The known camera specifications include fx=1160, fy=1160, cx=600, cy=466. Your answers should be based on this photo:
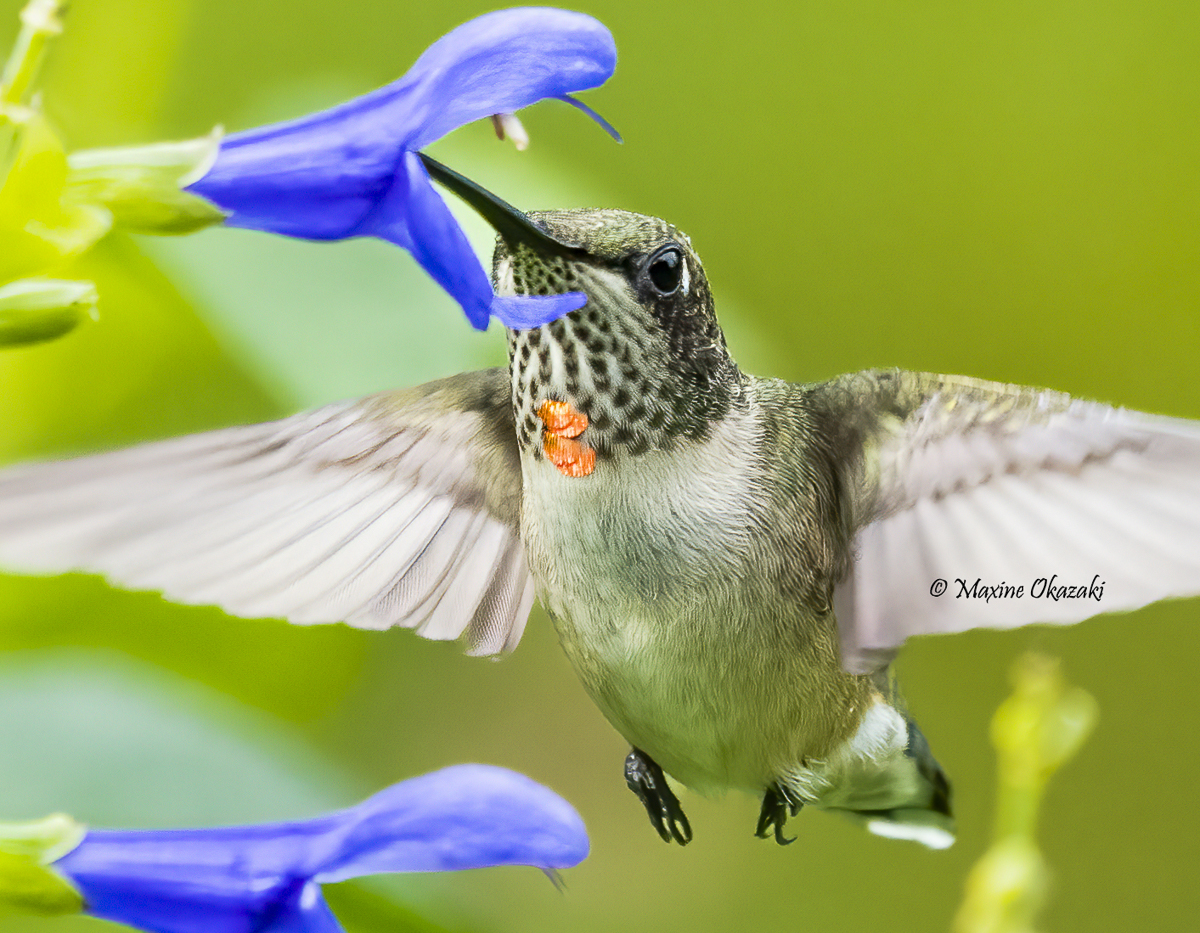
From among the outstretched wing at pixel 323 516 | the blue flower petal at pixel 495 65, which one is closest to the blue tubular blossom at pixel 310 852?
the outstretched wing at pixel 323 516

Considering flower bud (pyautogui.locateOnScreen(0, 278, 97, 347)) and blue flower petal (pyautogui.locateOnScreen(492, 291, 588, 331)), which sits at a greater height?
blue flower petal (pyautogui.locateOnScreen(492, 291, 588, 331))

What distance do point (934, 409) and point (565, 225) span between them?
32 centimetres

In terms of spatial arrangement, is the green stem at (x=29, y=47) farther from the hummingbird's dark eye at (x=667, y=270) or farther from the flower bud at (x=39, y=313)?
the hummingbird's dark eye at (x=667, y=270)

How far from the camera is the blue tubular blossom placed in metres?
0.65

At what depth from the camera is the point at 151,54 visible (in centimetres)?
138

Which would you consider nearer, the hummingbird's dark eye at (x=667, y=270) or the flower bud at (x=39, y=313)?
the flower bud at (x=39, y=313)

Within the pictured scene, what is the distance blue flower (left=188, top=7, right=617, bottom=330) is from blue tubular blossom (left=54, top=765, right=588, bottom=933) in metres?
0.28

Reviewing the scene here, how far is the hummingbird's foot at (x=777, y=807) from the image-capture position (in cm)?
109

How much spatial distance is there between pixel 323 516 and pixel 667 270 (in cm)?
33

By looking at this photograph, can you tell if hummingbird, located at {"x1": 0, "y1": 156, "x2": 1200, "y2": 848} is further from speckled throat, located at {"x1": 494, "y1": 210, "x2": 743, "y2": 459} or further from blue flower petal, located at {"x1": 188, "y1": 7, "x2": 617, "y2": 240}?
blue flower petal, located at {"x1": 188, "y1": 7, "x2": 617, "y2": 240}

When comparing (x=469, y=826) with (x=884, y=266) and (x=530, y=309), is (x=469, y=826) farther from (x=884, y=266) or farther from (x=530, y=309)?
(x=884, y=266)

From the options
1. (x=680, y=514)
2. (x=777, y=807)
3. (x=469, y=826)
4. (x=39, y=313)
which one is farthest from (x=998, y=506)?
(x=39, y=313)

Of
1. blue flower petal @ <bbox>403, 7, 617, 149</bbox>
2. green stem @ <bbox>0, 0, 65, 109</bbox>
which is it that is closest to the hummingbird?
blue flower petal @ <bbox>403, 7, 617, 149</bbox>

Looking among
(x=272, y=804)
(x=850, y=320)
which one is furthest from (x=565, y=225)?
(x=850, y=320)
